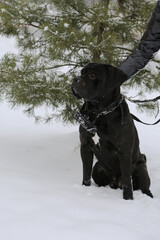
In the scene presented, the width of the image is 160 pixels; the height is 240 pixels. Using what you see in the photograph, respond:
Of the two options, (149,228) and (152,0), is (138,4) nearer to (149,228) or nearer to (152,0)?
(152,0)

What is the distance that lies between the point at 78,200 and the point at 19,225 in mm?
705

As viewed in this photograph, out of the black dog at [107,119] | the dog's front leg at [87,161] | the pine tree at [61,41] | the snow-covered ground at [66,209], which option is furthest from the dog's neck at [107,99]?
the pine tree at [61,41]

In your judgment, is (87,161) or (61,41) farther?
(61,41)

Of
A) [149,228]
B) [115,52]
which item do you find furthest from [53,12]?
[149,228]

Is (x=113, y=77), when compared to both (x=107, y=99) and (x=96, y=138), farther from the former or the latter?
(x=96, y=138)

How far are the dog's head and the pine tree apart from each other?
3.55 ft

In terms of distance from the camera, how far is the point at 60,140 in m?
5.09

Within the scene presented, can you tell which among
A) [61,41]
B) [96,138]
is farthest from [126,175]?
[61,41]

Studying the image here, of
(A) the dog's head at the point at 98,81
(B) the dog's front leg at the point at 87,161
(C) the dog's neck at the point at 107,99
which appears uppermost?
(A) the dog's head at the point at 98,81

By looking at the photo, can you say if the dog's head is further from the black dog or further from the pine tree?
the pine tree

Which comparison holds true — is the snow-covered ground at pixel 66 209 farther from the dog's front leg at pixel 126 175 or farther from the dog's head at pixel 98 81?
the dog's head at pixel 98 81

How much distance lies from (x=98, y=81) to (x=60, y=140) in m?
2.83

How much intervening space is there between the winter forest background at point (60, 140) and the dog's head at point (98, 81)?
0.76 m

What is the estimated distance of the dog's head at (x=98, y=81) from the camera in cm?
235
